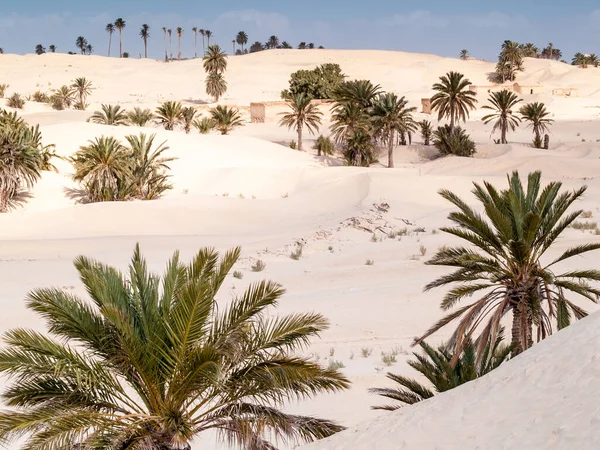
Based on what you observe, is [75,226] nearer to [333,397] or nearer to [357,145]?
[333,397]

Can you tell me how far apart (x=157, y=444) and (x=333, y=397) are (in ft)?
17.7

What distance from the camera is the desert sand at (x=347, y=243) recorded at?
5.76 meters

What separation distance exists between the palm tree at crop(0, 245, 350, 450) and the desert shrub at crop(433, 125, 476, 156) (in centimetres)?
4263

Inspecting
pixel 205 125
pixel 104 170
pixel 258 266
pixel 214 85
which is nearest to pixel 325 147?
pixel 205 125

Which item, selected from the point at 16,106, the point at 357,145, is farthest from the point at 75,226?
the point at 16,106

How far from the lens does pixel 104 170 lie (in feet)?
102

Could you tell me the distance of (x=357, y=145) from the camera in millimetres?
46031

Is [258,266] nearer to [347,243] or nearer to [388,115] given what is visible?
[347,243]

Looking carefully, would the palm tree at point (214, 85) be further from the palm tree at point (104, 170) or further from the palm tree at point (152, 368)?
the palm tree at point (152, 368)

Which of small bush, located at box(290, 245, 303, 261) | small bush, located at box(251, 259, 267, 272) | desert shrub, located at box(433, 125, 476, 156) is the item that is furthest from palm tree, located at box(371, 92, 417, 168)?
small bush, located at box(251, 259, 267, 272)

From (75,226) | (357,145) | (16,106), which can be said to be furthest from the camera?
(16,106)

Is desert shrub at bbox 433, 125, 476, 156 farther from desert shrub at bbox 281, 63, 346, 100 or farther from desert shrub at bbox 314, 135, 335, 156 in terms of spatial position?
desert shrub at bbox 281, 63, 346, 100

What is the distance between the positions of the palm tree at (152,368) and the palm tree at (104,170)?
23.6m

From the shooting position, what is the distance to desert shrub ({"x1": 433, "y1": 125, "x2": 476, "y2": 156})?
49.1 metres
